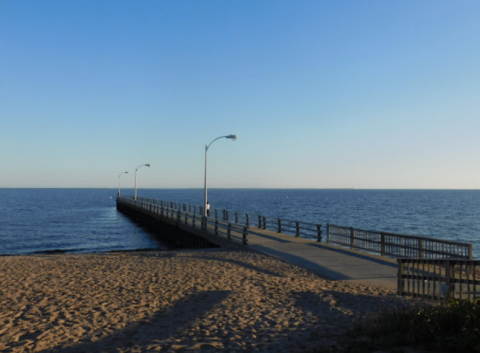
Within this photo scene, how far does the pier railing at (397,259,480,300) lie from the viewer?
9.23 m

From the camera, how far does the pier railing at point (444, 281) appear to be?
30.3 ft

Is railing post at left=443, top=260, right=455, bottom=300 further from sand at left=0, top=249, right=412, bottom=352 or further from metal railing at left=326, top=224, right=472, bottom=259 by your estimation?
metal railing at left=326, top=224, right=472, bottom=259

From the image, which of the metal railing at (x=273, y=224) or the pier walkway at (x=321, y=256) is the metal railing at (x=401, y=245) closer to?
the pier walkway at (x=321, y=256)

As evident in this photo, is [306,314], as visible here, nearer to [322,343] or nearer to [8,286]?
[322,343]

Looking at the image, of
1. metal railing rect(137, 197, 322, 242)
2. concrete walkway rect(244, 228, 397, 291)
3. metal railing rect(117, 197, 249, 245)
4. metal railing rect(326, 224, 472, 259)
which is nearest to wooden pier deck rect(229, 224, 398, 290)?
concrete walkway rect(244, 228, 397, 291)

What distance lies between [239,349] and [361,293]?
4916 millimetres

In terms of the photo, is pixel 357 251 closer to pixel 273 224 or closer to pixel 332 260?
pixel 332 260

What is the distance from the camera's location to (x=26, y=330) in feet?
25.3

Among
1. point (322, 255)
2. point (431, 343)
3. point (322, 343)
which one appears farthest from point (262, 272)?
point (431, 343)

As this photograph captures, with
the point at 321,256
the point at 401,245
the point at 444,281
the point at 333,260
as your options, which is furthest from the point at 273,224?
the point at 444,281

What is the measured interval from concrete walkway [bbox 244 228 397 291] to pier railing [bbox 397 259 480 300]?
899mm

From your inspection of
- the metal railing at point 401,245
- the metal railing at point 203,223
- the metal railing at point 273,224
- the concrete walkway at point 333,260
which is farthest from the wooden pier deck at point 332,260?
the metal railing at point 203,223

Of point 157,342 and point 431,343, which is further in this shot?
point 157,342

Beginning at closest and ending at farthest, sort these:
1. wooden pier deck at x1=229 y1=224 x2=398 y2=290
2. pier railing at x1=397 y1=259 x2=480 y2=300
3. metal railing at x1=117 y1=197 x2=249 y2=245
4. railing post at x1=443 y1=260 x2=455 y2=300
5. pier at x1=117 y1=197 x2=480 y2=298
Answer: pier railing at x1=397 y1=259 x2=480 y2=300 < railing post at x1=443 y1=260 x2=455 y2=300 < pier at x1=117 y1=197 x2=480 y2=298 < wooden pier deck at x1=229 y1=224 x2=398 y2=290 < metal railing at x1=117 y1=197 x2=249 y2=245
